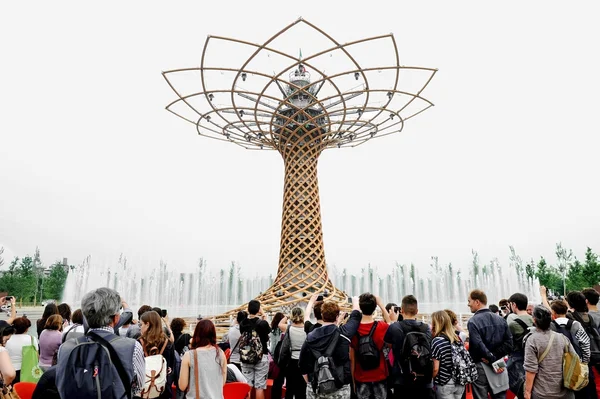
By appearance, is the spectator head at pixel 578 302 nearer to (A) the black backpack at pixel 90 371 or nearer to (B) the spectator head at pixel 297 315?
(B) the spectator head at pixel 297 315

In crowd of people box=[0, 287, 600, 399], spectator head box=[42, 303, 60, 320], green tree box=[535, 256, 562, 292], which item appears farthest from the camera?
green tree box=[535, 256, 562, 292]

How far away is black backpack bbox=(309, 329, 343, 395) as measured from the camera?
118 inches

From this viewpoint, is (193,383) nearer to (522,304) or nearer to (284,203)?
(522,304)

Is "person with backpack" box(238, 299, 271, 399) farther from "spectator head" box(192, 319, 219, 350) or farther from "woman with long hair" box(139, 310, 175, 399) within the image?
"spectator head" box(192, 319, 219, 350)

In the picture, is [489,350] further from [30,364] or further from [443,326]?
[30,364]

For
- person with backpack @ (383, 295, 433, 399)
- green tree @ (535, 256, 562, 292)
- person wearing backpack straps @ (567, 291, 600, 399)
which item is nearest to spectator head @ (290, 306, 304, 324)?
person with backpack @ (383, 295, 433, 399)

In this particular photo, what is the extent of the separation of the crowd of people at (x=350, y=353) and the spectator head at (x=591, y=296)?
0.01 m

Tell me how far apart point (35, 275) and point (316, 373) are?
158ft

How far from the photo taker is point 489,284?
17609 mm

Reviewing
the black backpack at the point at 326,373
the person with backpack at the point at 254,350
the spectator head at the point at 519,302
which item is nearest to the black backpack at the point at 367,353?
the black backpack at the point at 326,373

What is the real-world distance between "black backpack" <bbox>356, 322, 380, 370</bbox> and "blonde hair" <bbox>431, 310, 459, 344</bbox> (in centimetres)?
53

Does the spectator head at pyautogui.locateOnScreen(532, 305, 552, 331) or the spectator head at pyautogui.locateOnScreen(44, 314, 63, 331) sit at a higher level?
the spectator head at pyautogui.locateOnScreen(532, 305, 552, 331)

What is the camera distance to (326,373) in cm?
299

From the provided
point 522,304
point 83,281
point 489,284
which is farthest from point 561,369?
point 83,281
